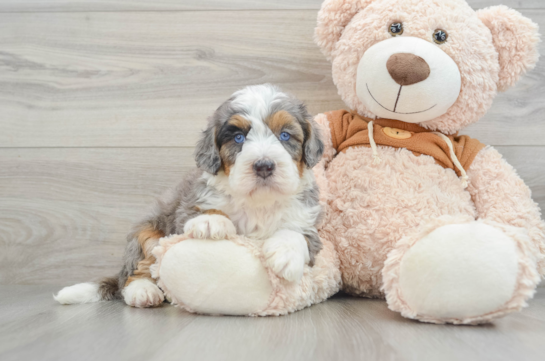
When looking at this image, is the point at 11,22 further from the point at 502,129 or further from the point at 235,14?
the point at 502,129

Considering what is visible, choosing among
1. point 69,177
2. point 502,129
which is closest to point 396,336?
point 502,129

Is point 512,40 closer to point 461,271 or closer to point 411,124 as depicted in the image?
point 411,124

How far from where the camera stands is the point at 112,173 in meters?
2.58

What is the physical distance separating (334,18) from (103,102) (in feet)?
4.42

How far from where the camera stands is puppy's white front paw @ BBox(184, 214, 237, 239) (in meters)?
1.65

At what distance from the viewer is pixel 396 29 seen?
1.95 metres

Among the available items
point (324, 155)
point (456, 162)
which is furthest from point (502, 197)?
point (324, 155)

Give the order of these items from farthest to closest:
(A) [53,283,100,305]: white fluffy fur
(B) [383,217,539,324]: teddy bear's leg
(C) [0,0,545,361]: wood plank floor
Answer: (C) [0,0,545,361]: wood plank floor → (A) [53,283,100,305]: white fluffy fur → (B) [383,217,539,324]: teddy bear's leg

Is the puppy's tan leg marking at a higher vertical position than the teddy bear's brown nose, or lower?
lower

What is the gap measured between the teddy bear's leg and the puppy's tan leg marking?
1063mm

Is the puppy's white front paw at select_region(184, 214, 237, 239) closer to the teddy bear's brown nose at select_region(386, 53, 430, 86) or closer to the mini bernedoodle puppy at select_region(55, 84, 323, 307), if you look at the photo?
the mini bernedoodle puppy at select_region(55, 84, 323, 307)

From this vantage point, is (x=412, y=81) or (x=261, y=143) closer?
(x=261, y=143)

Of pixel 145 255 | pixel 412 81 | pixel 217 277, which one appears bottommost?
pixel 145 255

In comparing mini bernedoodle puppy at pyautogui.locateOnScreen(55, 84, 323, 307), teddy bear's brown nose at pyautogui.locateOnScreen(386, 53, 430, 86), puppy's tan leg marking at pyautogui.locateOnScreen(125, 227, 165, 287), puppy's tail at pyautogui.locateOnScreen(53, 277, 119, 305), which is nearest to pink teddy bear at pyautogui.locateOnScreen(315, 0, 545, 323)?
teddy bear's brown nose at pyautogui.locateOnScreen(386, 53, 430, 86)
